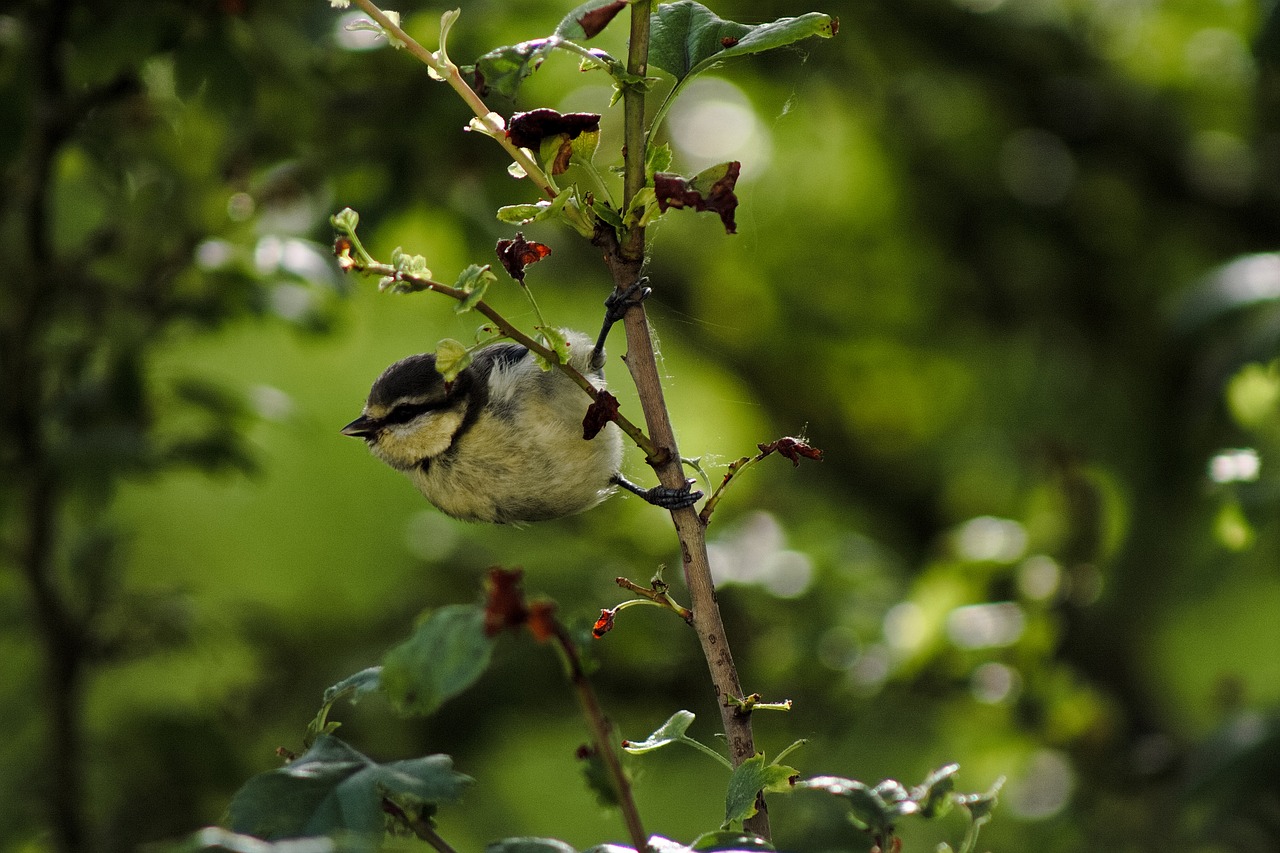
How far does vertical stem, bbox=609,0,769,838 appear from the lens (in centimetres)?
99

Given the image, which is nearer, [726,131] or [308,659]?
[308,659]

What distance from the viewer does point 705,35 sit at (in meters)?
0.98

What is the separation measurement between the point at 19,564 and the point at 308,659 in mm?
1168

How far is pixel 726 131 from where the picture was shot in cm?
350

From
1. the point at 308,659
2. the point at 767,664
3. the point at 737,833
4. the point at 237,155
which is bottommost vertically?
the point at 308,659

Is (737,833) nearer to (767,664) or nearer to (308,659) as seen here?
(767,664)

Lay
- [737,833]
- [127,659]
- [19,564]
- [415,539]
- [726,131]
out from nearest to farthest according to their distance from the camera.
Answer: [737,833] < [19,564] < [127,659] < [415,539] < [726,131]

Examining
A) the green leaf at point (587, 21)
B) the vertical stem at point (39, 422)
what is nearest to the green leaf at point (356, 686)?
the green leaf at point (587, 21)

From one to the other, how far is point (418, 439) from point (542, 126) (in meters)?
1.10

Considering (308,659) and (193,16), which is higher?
(193,16)

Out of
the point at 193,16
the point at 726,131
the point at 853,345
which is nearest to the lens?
the point at 193,16

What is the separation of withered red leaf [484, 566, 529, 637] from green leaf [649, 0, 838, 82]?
1.51 ft

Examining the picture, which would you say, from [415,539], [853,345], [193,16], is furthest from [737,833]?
[853,345]

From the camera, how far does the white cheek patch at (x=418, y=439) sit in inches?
75.5
